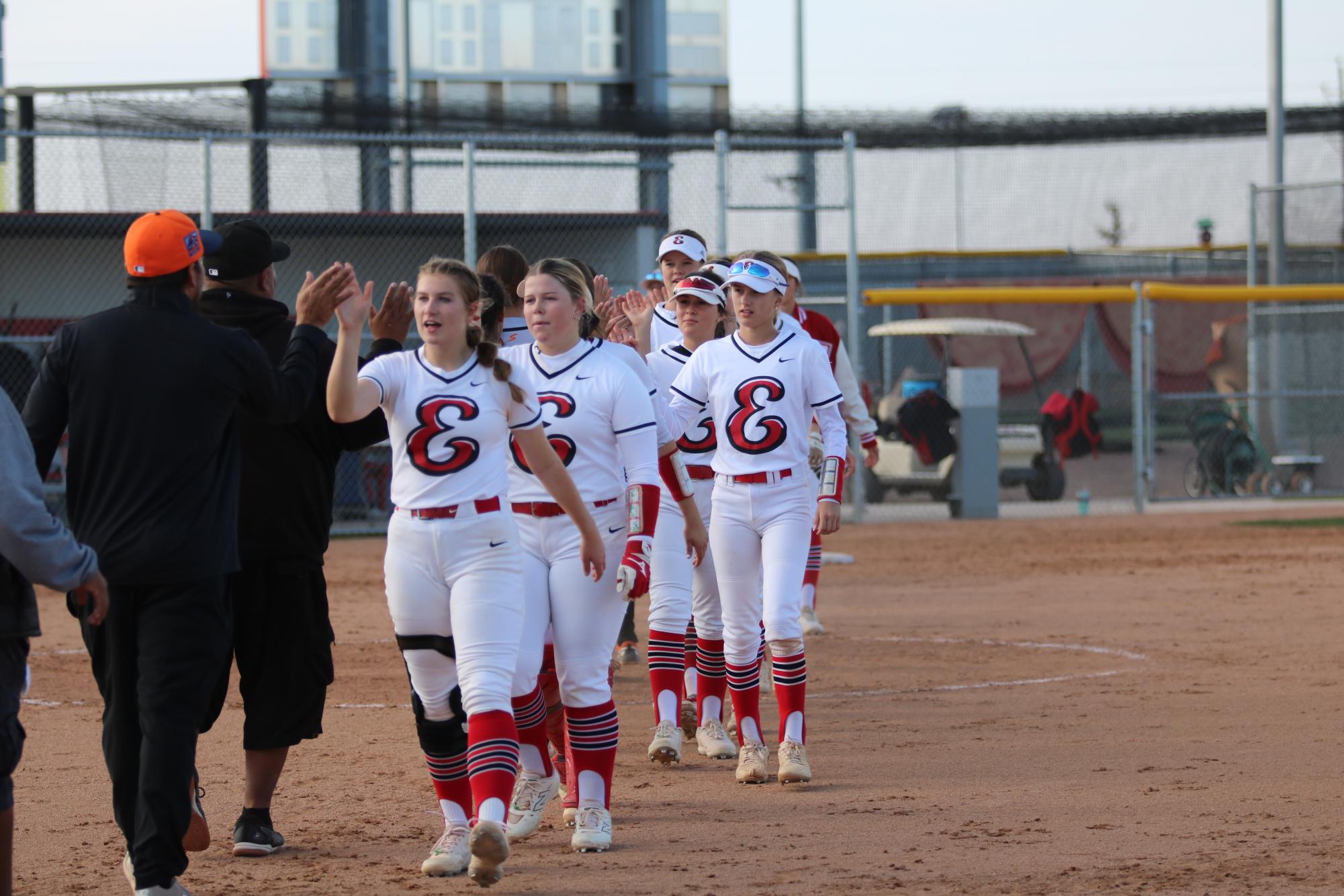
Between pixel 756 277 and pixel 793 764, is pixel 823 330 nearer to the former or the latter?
pixel 756 277

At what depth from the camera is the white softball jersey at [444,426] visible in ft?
15.5

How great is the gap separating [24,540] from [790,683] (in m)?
3.13

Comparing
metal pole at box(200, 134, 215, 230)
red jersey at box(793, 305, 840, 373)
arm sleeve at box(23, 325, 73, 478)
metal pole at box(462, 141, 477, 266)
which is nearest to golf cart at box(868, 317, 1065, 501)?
metal pole at box(462, 141, 477, 266)

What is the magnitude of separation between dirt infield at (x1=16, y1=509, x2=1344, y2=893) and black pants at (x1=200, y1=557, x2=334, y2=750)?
42 centimetres

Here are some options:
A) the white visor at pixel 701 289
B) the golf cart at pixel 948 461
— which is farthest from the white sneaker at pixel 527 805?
the golf cart at pixel 948 461

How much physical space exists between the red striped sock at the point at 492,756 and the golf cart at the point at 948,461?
1386 cm

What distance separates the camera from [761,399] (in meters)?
6.36

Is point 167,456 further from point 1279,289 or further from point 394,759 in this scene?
point 1279,289

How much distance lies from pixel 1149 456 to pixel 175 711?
15556mm

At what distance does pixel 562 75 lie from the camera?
23266 millimetres

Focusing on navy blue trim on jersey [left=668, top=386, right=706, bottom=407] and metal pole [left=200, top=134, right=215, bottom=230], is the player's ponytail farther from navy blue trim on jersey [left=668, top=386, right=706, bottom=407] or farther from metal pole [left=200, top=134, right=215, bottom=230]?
metal pole [left=200, top=134, right=215, bottom=230]

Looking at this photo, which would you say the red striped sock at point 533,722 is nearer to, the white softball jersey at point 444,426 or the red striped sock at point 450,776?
the red striped sock at point 450,776

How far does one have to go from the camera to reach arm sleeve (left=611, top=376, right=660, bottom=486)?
5332 millimetres

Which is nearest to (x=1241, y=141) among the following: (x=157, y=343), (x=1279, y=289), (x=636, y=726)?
(x=1279, y=289)
